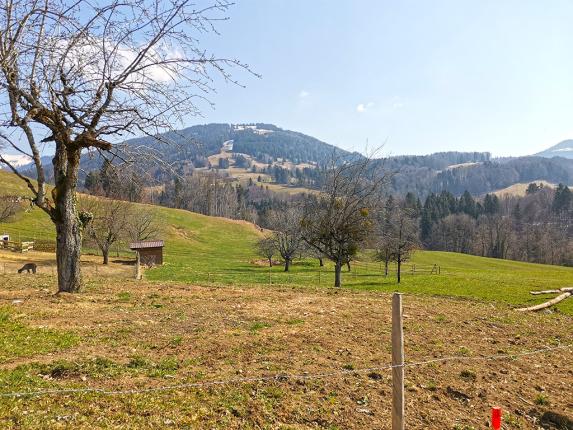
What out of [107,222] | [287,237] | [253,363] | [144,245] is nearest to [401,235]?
[287,237]

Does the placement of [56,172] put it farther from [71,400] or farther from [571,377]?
[571,377]

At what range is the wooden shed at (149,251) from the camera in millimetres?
54719

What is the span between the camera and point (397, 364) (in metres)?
5.08

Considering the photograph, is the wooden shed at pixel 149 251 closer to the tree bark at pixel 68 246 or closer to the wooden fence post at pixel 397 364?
the tree bark at pixel 68 246

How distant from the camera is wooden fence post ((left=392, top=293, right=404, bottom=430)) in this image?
5039 millimetres

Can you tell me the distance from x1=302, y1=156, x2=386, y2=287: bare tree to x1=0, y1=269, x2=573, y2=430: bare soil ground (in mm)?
15725

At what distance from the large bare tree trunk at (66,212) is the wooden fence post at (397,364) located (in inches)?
399

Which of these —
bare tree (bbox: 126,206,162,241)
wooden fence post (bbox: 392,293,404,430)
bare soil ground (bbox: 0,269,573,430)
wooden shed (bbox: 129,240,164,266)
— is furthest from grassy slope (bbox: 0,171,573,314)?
wooden fence post (bbox: 392,293,404,430)

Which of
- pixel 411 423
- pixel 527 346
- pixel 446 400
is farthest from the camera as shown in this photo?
pixel 527 346

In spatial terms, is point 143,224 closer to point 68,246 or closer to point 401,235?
point 401,235

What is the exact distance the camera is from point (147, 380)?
21.2 ft

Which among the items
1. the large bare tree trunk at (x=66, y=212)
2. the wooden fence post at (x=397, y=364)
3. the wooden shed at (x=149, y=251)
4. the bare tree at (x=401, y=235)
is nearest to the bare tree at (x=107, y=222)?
the wooden shed at (x=149, y=251)

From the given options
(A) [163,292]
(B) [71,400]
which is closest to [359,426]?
(B) [71,400]

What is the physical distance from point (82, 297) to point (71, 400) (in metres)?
7.17
